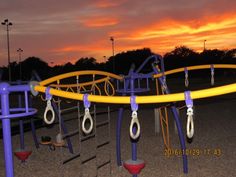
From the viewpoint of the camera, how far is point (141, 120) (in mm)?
11242

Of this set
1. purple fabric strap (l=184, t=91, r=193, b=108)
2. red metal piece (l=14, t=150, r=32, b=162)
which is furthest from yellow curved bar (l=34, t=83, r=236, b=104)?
red metal piece (l=14, t=150, r=32, b=162)

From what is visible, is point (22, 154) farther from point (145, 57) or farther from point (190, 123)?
point (145, 57)

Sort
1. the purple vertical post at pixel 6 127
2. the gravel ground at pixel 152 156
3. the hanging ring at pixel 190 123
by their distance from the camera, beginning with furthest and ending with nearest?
the gravel ground at pixel 152 156, the purple vertical post at pixel 6 127, the hanging ring at pixel 190 123

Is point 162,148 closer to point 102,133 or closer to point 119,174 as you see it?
point 119,174

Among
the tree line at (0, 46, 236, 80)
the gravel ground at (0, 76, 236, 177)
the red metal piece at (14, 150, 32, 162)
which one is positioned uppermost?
the tree line at (0, 46, 236, 80)

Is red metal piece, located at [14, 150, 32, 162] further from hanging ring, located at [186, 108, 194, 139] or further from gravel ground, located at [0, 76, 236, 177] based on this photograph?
hanging ring, located at [186, 108, 194, 139]

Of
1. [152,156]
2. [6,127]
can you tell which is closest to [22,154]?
[152,156]

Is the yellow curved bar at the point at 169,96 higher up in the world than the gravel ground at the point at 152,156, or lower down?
higher up

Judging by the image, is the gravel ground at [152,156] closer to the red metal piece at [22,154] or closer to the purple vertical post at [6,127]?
the red metal piece at [22,154]

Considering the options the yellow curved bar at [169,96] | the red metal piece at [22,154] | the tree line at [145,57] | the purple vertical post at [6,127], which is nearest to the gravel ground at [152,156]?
the red metal piece at [22,154]

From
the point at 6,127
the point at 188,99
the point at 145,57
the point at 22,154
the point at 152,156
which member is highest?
the point at 145,57

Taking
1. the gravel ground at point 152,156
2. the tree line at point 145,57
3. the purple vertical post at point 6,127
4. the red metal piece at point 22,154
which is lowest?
the gravel ground at point 152,156

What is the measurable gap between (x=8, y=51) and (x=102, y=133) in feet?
137

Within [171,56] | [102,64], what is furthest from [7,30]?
[171,56]
